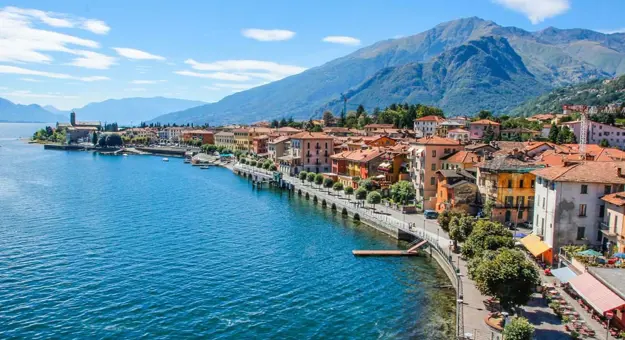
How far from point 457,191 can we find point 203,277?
3317cm

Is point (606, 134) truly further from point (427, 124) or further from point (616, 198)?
point (616, 198)

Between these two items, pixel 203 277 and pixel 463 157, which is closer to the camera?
pixel 203 277

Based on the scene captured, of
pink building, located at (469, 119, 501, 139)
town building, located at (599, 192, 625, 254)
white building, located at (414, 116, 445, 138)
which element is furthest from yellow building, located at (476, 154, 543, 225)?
white building, located at (414, 116, 445, 138)

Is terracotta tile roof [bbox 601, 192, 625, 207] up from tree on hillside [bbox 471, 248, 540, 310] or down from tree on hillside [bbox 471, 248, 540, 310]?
up

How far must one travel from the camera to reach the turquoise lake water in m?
34.0

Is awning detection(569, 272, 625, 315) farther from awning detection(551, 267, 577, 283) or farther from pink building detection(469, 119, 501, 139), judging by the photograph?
pink building detection(469, 119, 501, 139)

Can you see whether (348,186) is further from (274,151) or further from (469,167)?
(274,151)

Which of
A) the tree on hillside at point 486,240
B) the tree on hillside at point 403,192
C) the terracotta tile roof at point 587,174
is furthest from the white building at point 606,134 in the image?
the tree on hillside at point 486,240

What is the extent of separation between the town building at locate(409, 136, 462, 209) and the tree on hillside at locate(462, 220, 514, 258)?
90.6 ft

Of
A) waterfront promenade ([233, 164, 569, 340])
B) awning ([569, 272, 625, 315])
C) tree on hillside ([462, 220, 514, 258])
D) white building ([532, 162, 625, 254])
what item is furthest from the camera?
white building ([532, 162, 625, 254])

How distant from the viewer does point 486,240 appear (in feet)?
134

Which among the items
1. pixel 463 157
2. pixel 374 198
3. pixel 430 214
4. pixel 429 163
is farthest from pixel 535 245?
pixel 429 163

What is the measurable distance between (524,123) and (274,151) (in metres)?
83.6

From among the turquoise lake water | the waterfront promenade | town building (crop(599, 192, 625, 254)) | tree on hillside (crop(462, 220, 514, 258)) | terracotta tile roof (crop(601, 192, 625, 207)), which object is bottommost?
the turquoise lake water
